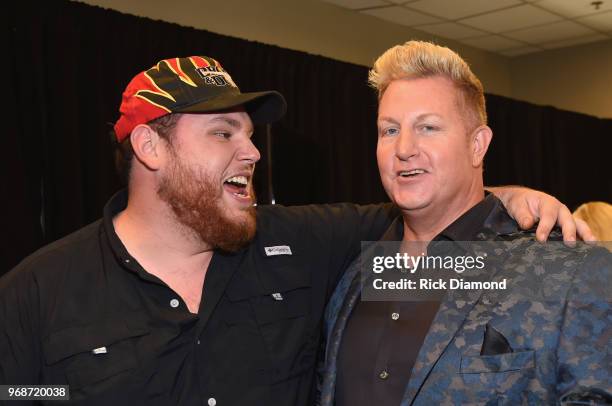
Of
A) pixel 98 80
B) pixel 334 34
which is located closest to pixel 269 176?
pixel 98 80

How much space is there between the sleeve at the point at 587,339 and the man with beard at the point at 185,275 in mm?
186

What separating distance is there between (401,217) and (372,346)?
1.61ft

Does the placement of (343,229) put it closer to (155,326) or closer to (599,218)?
(155,326)

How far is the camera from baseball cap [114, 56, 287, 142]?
2.04m

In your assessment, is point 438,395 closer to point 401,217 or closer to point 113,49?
point 401,217

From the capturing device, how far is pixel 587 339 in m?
1.56

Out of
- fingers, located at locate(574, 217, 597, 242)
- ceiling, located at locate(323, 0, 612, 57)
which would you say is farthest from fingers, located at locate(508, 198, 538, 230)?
ceiling, located at locate(323, 0, 612, 57)

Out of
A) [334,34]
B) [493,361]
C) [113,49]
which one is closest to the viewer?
[493,361]

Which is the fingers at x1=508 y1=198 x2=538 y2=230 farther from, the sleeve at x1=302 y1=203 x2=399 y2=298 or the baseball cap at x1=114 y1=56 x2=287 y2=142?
the baseball cap at x1=114 y1=56 x2=287 y2=142

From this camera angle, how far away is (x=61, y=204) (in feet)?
12.5

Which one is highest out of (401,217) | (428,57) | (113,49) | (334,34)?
(334,34)

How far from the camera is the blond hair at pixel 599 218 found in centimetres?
405

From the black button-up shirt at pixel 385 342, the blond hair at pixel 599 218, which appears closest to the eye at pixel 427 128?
the black button-up shirt at pixel 385 342

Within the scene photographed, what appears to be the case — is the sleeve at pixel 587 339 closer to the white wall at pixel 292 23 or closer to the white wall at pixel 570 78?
the white wall at pixel 292 23
